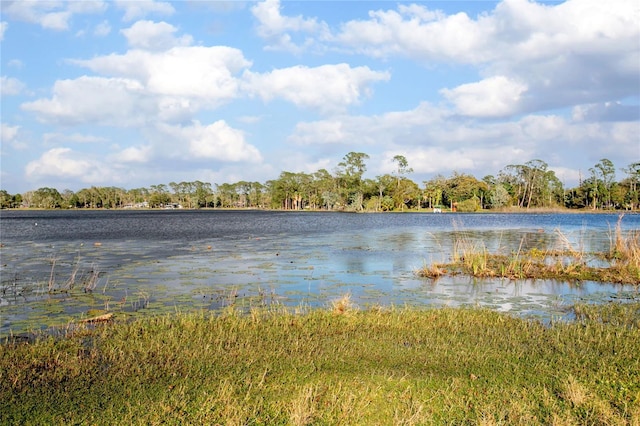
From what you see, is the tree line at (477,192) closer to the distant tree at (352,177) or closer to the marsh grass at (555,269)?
the distant tree at (352,177)

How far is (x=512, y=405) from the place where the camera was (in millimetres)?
7363

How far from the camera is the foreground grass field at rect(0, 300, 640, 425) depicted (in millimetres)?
7168

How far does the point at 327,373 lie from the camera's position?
8.70 metres

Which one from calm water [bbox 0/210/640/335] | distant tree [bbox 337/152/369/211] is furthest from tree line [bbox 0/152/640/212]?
calm water [bbox 0/210/640/335]

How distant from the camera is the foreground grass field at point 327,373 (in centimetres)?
717

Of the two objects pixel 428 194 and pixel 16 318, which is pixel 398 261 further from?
pixel 428 194

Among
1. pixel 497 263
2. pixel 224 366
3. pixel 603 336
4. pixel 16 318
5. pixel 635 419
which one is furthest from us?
pixel 497 263

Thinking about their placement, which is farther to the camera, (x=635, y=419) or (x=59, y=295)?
(x=59, y=295)

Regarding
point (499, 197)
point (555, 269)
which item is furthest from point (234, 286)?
point (499, 197)

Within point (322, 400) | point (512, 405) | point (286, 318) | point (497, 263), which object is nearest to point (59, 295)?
point (286, 318)

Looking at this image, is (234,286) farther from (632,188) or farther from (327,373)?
(632,188)

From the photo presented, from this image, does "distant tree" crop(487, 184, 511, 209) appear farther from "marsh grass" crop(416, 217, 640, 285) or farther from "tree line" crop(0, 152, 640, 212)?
"marsh grass" crop(416, 217, 640, 285)

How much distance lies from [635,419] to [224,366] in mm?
6691

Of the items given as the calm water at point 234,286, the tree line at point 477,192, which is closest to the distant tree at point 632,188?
the tree line at point 477,192
